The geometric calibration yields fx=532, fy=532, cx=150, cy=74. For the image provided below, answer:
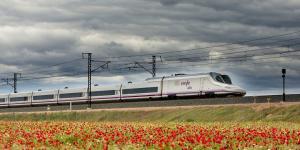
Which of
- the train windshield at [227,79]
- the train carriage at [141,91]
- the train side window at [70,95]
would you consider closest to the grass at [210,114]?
the train carriage at [141,91]

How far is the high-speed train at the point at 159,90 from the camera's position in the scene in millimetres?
56062

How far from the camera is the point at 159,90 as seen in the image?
63406mm

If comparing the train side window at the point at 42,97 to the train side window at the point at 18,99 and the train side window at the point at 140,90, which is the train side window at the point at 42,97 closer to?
the train side window at the point at 18,99

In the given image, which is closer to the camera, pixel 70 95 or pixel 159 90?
pixel 159 90

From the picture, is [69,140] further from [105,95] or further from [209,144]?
[105,95]

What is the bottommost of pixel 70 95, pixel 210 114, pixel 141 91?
pixel 210 114

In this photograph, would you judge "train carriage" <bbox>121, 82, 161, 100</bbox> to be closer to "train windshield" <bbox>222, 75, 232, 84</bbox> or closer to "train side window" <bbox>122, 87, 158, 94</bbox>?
"train side window" <bbox>122, 87, 158, 94</bbox>

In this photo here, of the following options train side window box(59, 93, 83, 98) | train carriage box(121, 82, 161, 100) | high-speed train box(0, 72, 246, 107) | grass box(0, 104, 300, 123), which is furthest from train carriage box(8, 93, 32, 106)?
grass box(0, 104, 300, 123)

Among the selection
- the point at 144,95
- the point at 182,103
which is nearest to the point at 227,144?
the point at 182,103

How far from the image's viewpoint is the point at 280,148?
14188mm

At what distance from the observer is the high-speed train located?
56062mm

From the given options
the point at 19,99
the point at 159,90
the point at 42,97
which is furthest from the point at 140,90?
the point at 19,99

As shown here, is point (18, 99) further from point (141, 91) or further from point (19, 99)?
point (141, 91)

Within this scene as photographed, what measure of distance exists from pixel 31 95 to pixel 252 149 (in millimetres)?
81063
